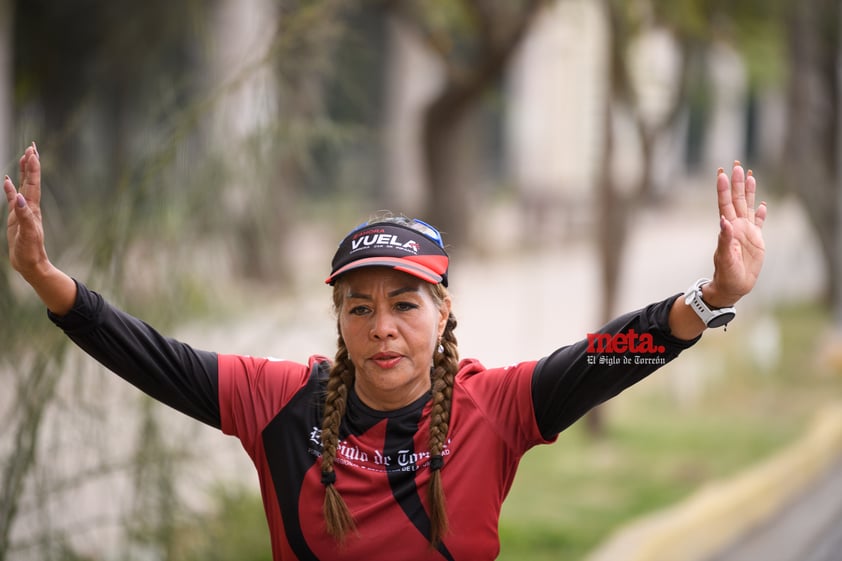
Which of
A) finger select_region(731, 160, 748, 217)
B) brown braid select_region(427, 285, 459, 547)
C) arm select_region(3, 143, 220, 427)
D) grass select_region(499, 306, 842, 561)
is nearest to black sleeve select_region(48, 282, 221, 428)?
arm select_region(3, 143, 220, 427)

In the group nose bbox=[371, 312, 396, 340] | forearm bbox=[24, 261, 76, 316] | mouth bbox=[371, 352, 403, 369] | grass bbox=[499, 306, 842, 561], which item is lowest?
mouth bbox=[371, 352, 403, 369]

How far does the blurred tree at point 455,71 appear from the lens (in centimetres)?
966

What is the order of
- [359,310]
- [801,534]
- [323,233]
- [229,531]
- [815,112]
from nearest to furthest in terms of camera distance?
[359,310] < [229,531] < [801,534] < [323,233] < [815,112]

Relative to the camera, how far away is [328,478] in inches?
95.5

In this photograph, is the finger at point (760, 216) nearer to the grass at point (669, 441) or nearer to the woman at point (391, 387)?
the woman at point (391, 387)

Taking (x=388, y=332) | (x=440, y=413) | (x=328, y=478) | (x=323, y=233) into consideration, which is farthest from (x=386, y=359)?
(x=323, y=233)

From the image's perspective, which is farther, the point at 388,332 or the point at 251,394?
the point at 251,394

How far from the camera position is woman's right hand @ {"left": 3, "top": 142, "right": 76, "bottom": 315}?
7.73 feet

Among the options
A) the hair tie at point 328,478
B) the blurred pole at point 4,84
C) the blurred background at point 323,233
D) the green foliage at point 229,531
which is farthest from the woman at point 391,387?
the blurred pole at point 4,84

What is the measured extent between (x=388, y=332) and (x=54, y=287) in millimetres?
669

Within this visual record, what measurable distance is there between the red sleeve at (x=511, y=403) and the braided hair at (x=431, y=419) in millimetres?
67

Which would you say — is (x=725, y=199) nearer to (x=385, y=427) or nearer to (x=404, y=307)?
(x=404, y=307)

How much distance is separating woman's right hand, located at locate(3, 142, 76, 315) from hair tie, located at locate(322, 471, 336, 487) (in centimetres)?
61

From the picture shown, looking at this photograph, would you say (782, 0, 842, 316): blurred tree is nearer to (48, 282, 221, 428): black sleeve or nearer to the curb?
the curb
